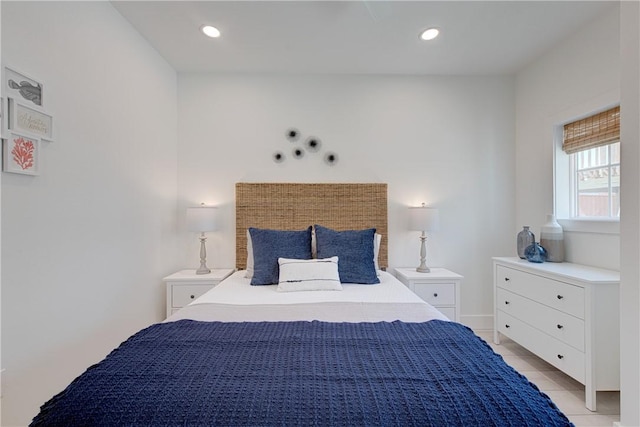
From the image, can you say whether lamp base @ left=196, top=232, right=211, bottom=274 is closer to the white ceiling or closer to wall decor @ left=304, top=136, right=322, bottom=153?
wall decor @ left=304, top=136, right=322, bottom=153

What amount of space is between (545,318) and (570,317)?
0.24 m

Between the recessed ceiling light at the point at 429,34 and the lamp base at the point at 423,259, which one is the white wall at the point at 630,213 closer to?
the recessed ceiling light at the point at 429,34

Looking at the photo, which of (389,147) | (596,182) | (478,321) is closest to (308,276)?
(389,147)

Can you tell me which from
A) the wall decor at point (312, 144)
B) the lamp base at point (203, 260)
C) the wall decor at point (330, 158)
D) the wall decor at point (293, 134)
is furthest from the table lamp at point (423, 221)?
the lamp base at point (203, 260)

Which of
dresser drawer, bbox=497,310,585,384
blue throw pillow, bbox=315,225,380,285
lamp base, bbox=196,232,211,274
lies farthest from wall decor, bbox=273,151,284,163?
dresser drawer, bbox=497,310,585,384

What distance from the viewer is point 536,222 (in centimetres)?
293

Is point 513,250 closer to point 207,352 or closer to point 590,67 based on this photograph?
point 590,67

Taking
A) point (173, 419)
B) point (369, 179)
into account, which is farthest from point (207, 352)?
point (369, 179)

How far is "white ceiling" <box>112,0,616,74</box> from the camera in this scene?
7.04ft

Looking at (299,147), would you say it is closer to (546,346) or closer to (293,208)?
(293,208)

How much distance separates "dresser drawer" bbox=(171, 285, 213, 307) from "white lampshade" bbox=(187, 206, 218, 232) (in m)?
0.51

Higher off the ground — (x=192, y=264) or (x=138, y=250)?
(x=138, y=250)

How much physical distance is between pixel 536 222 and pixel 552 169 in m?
0.51

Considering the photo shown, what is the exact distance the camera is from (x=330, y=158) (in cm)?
314
